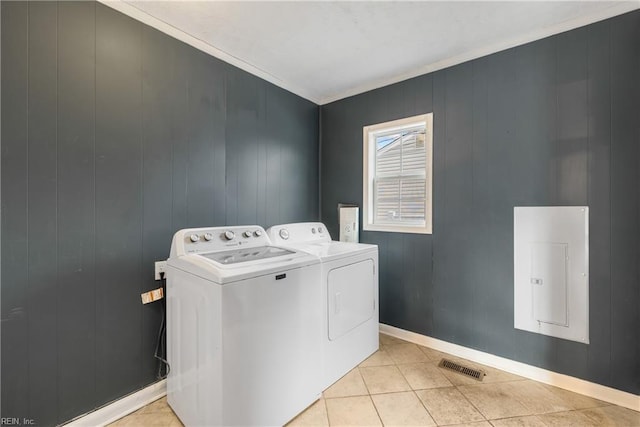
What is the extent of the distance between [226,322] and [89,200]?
1077 millimetres

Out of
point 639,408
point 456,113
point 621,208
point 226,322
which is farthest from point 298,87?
point 639,408

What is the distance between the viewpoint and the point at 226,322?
128 centimetres

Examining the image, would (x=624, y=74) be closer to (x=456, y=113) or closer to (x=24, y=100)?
(x=456, y=113)

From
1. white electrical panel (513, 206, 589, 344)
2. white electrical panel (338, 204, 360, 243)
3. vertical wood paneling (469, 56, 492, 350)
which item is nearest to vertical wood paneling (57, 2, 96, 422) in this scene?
white electrical panel (338, 204, 360, 243)

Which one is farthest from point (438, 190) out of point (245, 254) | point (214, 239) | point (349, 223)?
point (214, 239)

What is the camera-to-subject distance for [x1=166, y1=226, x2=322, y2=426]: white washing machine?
130cm

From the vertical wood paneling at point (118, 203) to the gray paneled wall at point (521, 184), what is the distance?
2025 mm

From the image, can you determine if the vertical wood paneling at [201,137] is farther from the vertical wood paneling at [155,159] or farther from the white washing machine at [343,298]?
the white washing machine at [343,298]

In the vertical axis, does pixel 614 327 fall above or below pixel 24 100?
below

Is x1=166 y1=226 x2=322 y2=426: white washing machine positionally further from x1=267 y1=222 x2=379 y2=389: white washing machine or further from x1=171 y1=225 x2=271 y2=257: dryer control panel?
x1=267 y1=222 x2=379 y2=389: white washing machine

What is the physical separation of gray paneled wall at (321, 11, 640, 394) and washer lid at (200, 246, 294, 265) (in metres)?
1.30

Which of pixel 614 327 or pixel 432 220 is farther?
pixel 432 220

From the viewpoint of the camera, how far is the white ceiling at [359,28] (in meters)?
1.71

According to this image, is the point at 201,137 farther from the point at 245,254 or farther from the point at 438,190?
the point at 438,190
